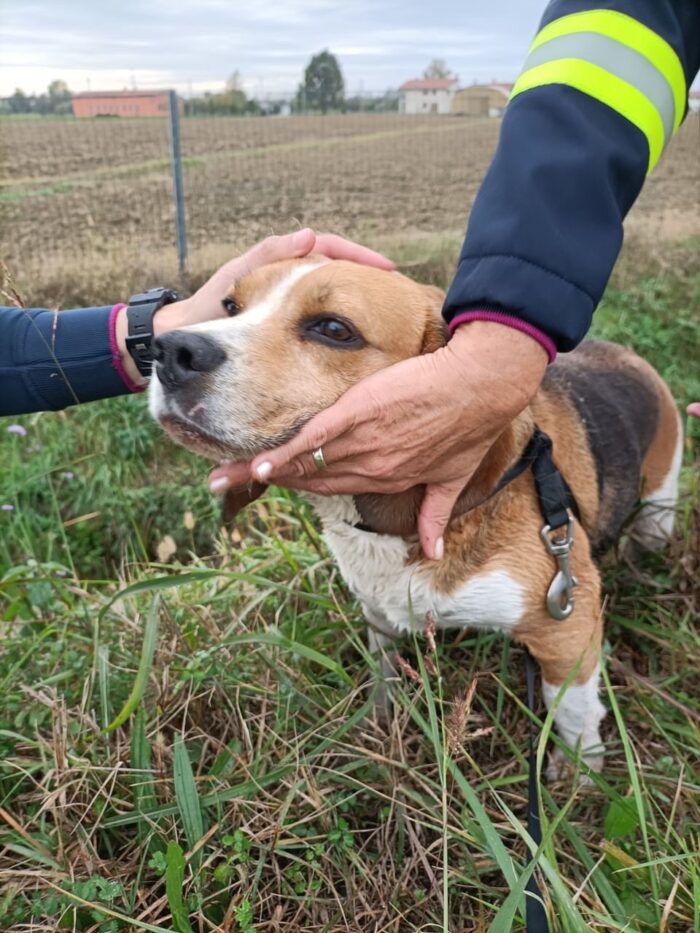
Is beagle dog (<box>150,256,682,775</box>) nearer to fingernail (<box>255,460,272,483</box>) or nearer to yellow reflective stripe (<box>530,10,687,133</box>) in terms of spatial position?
fingernail (<box>255,460,272,483</box>)

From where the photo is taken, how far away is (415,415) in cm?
177

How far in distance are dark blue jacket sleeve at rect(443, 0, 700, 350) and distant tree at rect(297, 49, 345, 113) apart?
35.6ft

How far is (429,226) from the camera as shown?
10.0 meters

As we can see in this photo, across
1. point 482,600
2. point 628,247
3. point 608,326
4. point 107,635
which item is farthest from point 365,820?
point 628,247

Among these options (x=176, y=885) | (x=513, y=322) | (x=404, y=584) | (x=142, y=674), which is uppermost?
(x=513, y=322)

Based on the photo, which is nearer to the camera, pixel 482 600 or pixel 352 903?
pixel 352 903

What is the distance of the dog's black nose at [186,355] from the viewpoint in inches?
69.2

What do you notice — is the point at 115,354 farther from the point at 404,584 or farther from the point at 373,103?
the point at 373,103

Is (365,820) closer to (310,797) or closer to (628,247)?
(310,797)

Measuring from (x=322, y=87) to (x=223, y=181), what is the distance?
8.97 feet

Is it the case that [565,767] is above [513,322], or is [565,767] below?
below

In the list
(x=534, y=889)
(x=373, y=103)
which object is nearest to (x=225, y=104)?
(x=373, y=103)

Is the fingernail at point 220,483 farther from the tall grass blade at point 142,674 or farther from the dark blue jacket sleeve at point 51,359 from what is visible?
the dark blue jacket sleeve at point 51,359

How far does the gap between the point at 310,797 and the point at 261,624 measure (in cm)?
91
